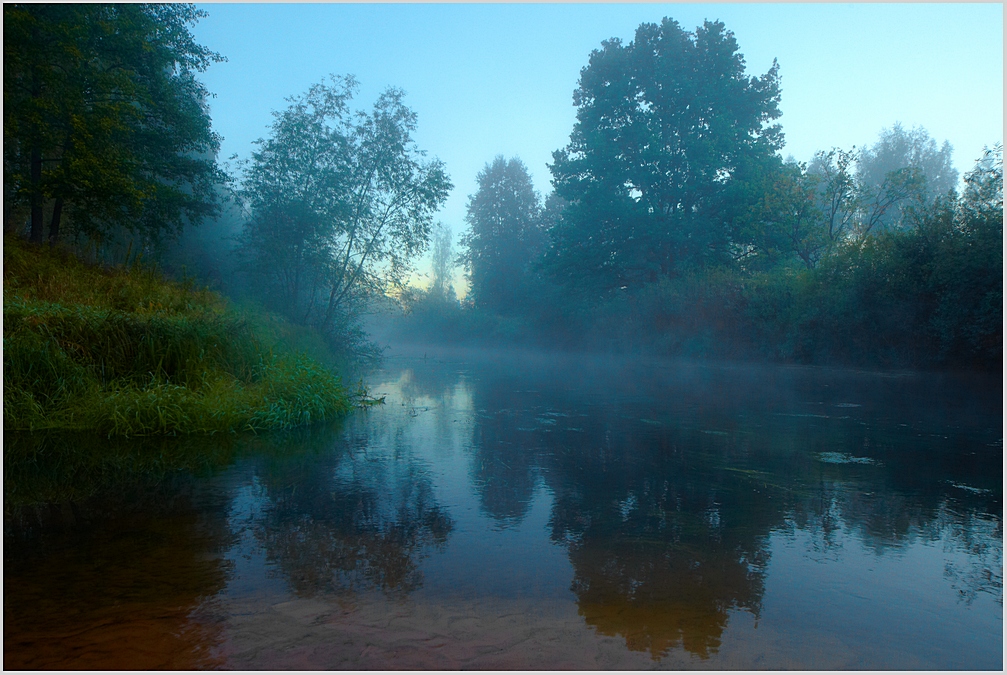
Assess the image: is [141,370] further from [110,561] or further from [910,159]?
[910,159]

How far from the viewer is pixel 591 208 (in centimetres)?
3189

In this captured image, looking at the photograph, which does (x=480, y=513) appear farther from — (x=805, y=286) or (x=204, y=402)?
(x=805, y=286)

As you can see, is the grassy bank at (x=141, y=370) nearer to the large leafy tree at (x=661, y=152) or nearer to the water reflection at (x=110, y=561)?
the water reflection at (x=110, y=561)

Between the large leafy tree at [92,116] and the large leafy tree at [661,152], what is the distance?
64.7 ft

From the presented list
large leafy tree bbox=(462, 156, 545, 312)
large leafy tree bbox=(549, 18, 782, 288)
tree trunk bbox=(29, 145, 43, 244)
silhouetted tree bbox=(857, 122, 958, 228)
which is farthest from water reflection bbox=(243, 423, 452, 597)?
silhouetted tree bbox=(857, 122, 958, 228)

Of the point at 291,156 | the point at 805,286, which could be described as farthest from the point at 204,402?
the point at 805,286

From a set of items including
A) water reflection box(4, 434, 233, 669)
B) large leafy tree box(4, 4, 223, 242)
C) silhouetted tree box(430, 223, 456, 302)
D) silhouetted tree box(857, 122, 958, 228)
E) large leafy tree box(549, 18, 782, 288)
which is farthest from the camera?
silhouetted tree box(430, 223, 456, 302)

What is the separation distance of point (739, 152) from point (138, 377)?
28802 mm

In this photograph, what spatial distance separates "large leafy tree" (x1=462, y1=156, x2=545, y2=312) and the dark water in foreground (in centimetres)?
3852

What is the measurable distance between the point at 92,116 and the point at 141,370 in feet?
28.6

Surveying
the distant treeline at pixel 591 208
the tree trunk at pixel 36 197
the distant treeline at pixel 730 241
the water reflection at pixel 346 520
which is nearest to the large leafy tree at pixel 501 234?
the distant treeline at pixel 730 241

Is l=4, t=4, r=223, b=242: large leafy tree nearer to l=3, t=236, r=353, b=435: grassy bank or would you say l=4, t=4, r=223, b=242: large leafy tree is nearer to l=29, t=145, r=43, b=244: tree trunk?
l=29, t=145, r=43, b=244: tree trunk

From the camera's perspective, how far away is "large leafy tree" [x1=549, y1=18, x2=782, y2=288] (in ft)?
97.7

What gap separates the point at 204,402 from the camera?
7.66m
